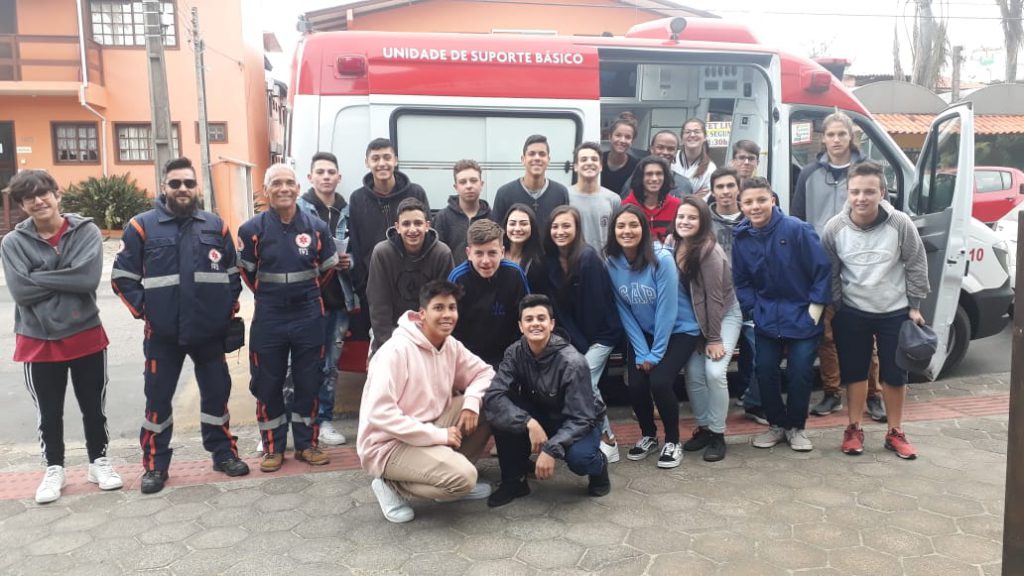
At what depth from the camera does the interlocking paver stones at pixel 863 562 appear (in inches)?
118

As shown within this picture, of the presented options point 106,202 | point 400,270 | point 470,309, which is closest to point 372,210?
point 400,270

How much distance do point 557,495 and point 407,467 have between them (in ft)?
2.72

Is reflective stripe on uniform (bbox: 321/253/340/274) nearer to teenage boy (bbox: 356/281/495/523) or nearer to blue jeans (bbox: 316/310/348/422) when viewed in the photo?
blue jeans (bbox: 316/310/348/422)

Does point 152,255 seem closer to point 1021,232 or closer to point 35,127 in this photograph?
point 1021,232

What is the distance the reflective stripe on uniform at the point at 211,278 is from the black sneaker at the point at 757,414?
3467 mm

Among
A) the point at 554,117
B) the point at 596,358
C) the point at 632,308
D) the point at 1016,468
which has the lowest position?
the point at 596,358

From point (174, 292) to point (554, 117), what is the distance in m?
2.78

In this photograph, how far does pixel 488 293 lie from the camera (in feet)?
13.0

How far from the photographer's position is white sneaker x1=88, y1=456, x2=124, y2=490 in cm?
394

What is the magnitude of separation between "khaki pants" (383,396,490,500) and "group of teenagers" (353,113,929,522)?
11 centimetres

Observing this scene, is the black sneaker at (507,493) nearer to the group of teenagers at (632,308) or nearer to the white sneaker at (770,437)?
the group of teenagers at (632,308)

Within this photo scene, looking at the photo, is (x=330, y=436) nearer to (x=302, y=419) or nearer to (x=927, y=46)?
(x=302, y=419)

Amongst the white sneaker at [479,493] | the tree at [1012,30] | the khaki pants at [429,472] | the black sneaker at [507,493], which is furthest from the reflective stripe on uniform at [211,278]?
the tree at [1012,30]

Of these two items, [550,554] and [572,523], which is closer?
[550,554]
